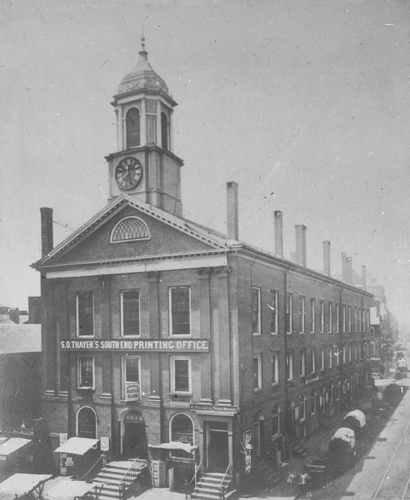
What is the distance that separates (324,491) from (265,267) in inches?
437

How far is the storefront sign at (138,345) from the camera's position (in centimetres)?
2423

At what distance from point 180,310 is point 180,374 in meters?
3.16

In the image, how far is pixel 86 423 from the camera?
2719 cm

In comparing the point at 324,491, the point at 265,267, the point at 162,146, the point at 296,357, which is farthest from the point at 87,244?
the point at 324,491

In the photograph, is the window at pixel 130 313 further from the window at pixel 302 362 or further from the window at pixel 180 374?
the window at pixel 302 362

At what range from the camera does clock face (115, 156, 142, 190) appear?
27.7m

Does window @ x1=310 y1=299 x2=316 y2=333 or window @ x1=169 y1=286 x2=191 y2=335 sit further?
window @ x1=310 y1=299 x2=316 y2=333

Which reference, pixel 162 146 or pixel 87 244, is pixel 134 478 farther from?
pixel 162 146

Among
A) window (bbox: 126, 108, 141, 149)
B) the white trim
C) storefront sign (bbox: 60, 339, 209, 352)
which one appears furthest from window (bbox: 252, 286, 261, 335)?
window (bbox: 126, 108, 141, 149)

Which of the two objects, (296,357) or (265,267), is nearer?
(265,267)

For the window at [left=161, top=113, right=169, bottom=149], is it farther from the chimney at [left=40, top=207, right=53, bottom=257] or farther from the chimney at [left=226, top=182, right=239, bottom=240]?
the chimney at [left=40, top=207, right=53, bottom=257]

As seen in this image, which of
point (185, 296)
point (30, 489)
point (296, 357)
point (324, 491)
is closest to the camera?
point (30, 489)

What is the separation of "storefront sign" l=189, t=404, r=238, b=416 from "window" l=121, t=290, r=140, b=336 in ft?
16.3

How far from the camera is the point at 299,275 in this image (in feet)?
105
